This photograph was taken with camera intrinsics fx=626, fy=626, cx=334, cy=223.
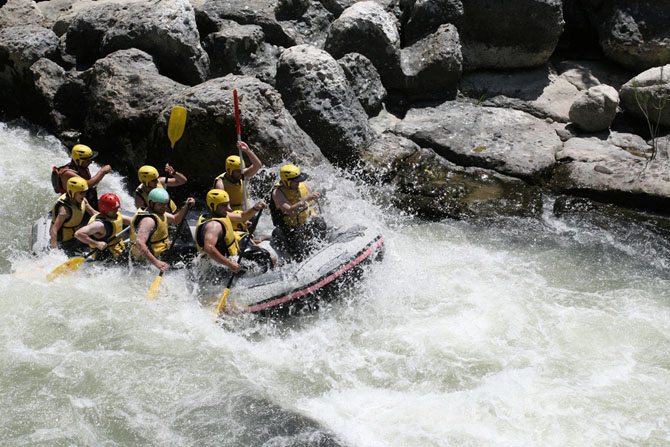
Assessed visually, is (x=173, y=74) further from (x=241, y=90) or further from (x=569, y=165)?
(x=569, y=165)

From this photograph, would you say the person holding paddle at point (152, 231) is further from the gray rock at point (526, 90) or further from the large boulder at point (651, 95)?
the large boulder at point (651, 95)

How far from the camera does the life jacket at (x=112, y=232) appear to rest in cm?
626

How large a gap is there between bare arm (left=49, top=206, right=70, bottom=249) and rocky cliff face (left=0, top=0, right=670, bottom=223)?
1.69 metres

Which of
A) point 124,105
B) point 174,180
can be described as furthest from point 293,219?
point 124,105

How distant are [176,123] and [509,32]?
607 centimetres

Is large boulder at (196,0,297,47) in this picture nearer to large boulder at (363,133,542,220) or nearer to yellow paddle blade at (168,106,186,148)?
large boulder at (363,133,542,220)

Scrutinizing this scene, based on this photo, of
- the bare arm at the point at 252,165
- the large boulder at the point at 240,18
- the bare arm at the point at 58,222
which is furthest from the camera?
the large boulder at the point at 240,18

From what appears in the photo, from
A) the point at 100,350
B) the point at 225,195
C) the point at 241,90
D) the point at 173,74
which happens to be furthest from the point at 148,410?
the point at 173,74

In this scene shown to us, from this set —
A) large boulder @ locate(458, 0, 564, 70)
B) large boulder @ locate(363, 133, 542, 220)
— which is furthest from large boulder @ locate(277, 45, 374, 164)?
large boulder @ locate(458, 0, 564, 70)

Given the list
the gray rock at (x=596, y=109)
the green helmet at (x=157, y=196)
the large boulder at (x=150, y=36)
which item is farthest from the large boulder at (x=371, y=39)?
the green helmet at (x=157, y=196)

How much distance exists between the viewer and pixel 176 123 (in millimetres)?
7344

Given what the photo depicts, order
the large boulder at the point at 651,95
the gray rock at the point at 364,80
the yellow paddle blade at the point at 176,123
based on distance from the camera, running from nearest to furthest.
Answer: the yellow paddle blade at the point at 176,123
the large boulder at the point at 651,95
the gray rock at the point at 364,80

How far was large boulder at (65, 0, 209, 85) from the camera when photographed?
30.3ft

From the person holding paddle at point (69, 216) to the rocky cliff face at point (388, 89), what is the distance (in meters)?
1.52
